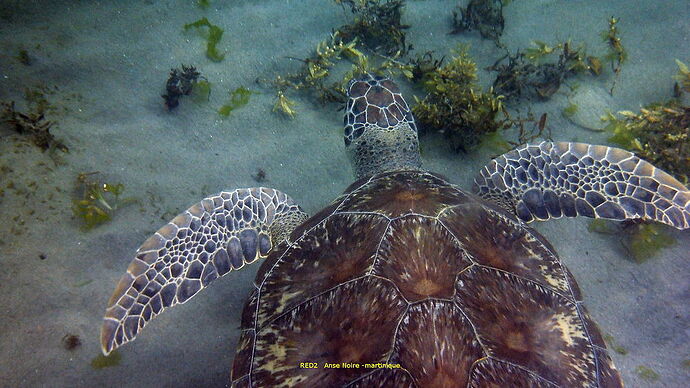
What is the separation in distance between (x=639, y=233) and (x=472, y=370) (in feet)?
8.64

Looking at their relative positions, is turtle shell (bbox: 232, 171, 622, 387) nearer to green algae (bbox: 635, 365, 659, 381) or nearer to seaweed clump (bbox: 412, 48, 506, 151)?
green algae (bbox: 635, 365, 659, 381)

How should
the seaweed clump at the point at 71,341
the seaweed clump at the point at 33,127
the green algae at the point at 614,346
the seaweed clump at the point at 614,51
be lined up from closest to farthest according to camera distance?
the seaweed clump at the point at 71,341 < the green algae at the point at 614,346 < the seaweed clump at the point at 33,127 < the seaweed clump at the point at 614,51

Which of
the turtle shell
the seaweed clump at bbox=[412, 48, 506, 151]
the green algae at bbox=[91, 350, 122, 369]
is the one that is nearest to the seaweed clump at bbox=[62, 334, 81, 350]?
the green algae at bbox=[91, 350, 122, 369]

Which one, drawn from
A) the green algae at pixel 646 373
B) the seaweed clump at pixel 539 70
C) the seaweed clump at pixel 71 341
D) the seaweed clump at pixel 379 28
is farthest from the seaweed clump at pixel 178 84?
the green algae at pixel 646 373

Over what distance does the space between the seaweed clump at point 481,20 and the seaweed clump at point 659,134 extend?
5.98ft

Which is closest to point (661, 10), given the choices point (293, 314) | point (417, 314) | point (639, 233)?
point (639, 233)

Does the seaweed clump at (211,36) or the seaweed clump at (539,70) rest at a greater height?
the seaweed clump at (211,36)

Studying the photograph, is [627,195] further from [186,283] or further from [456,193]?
[186,283]

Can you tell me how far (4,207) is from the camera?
276 centimetres

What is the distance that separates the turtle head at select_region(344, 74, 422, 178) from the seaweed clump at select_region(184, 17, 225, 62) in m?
2.07

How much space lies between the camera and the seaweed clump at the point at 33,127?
3.11m

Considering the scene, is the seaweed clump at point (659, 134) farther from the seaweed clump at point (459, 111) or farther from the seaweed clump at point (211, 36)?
the seaweed clump at point (211, 36)

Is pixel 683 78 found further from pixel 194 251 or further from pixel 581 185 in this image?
pixel 194 251

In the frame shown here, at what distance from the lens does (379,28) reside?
4539mm
